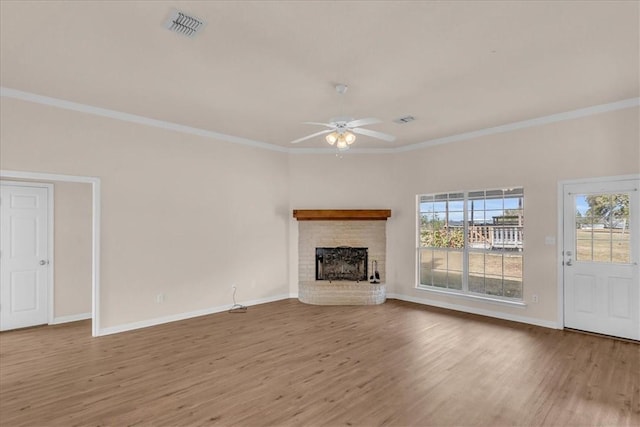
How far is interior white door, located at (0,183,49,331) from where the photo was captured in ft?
15.9

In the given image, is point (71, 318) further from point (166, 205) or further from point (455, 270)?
point (455, 270)

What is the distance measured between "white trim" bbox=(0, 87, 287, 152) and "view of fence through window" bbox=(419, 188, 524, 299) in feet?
11.6

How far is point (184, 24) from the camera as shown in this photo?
257 centimetres

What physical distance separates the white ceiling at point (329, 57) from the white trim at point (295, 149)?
0.48 ft

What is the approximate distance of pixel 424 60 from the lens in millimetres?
3129

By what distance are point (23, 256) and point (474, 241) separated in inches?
276

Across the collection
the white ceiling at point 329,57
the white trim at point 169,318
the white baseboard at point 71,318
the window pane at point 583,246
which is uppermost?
the white ceiling at point 329,57

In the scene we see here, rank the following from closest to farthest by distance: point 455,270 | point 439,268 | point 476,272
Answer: point 476,272 < point 455,270 < point 439,268

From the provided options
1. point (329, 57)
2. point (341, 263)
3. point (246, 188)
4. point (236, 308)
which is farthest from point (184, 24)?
point (341, 263)

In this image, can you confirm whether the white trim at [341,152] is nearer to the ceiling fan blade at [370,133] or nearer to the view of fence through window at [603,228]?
the ceiling fan blade at [370,133]

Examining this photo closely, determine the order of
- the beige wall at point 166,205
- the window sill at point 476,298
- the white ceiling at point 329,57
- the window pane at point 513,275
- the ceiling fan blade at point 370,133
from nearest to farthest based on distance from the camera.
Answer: the white ceiling at point 329,57
the ceiling fan blade at point 370,133
the beige wall at point 166,205
the window sill at point 476,298
the window pane at point 513,275

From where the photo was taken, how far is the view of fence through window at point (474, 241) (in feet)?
17.2

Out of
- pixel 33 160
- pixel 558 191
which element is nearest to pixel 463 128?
pixel 558 191

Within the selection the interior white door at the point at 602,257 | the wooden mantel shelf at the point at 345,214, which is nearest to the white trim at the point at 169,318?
the wooden mantel shelf at the point at 345,214
